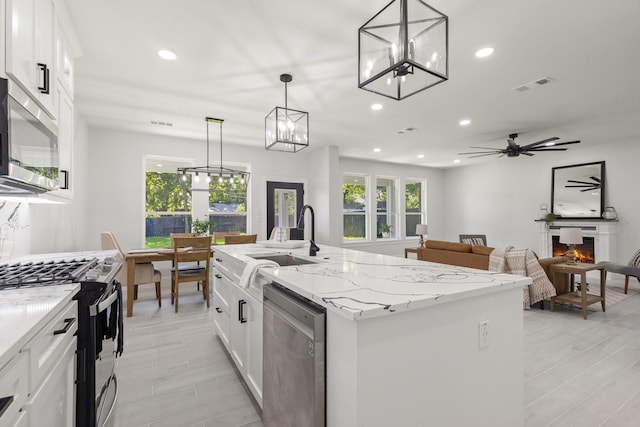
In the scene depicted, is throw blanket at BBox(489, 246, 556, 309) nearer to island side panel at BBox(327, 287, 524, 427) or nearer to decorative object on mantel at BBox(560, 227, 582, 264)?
decorative object on mantel at BBox(560, 227, 582, 264)

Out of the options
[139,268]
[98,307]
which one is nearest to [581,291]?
[98,307]

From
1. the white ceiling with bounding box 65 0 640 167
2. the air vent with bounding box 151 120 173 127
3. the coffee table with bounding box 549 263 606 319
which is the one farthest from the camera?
the air vent with bounding box 151 120 173 127

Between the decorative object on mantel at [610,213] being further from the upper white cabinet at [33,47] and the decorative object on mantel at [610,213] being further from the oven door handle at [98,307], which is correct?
the upper white cabinet at [33,47]

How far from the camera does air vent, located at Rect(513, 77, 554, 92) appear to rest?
3.33 metres

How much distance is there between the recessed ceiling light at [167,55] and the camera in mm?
2817

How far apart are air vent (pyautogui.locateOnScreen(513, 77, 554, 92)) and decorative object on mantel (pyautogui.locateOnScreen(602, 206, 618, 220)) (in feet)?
13.6

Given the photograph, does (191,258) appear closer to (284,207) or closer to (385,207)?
(284,207)

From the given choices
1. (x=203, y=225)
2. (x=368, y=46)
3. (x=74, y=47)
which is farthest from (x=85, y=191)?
(x=368, y=46)

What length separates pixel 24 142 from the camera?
1475mm

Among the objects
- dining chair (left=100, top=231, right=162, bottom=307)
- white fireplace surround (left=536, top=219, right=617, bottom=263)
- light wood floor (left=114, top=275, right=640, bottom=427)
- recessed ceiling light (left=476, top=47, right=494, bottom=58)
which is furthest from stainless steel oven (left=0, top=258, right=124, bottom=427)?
white fireplace surround (left=536, top=219, right=617, bottom=263)

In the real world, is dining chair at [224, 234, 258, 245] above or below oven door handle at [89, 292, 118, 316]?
above

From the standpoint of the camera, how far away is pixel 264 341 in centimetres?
166

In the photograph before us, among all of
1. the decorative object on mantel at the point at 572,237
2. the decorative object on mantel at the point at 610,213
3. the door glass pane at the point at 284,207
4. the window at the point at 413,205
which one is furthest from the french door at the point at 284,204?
the decorative object on mantel at the point at 610,213

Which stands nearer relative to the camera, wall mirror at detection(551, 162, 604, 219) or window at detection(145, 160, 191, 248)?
window at detection(145, 160, 191, 248)
